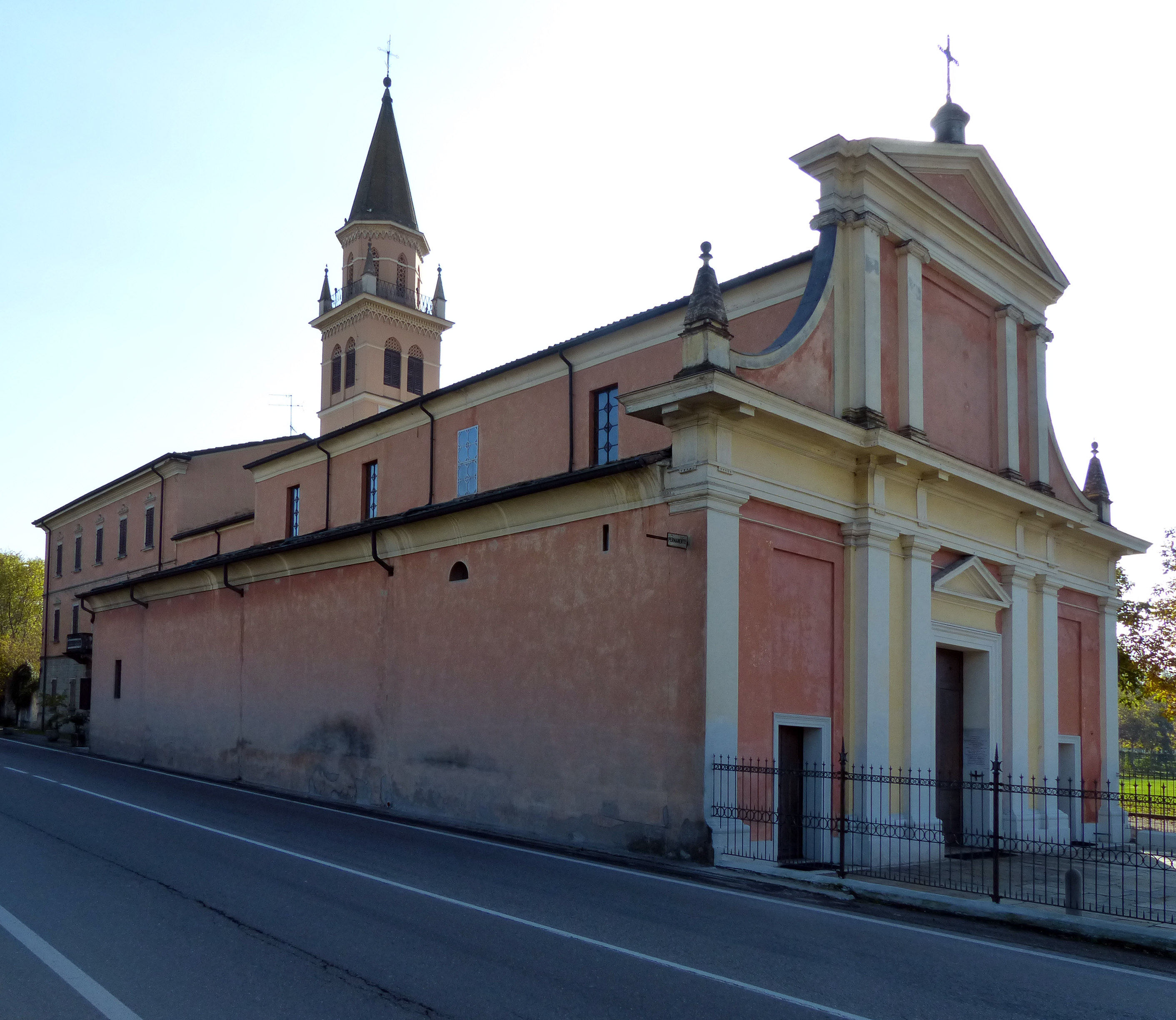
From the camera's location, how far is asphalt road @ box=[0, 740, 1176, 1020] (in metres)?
6.66

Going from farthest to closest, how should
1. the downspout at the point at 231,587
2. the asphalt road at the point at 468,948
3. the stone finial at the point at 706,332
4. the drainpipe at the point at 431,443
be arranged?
the downspout at the point at 231,587 → the drainpipe at the point at 431,443 → the stone finial at the point at 706,332 → the asphalt road at the point at 468,948

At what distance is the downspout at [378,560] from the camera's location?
20.8 meters

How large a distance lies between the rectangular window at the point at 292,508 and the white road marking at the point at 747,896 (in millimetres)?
9613

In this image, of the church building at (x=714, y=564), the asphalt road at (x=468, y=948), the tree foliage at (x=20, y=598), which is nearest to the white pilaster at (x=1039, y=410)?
the church building at (x=714, y=564)

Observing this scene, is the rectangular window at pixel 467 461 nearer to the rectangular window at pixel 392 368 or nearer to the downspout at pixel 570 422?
the downspout at pixel 570 422

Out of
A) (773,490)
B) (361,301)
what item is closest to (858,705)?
(773,490)

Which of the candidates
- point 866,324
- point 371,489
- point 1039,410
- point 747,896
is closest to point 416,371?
point 371,489

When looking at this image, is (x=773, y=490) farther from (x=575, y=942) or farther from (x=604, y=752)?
(x=575, y=942)

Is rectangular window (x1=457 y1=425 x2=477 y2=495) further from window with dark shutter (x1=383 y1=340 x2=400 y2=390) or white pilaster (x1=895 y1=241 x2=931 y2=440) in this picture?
window with dark shutter (x1=383 y1=340 x2=400 y2=390)

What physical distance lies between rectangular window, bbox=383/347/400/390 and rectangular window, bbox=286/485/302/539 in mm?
15780

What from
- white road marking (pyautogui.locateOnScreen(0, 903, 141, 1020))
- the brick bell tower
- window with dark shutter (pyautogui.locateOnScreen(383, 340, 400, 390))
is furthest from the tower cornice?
white road marking (pyautogui.locateOnScreen(0, 903, 141, 1020))

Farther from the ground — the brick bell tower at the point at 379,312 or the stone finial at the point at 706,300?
the brick bell tower at the point at 379,312

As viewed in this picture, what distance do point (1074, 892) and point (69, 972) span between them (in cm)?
881

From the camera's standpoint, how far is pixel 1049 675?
20734mm
